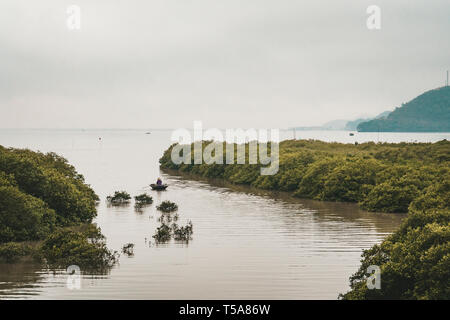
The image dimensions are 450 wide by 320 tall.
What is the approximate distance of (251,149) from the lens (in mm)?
88188

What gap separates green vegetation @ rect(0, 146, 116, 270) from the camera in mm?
26859

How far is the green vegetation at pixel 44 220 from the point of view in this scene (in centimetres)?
2686

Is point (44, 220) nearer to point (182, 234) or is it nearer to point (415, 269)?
point (182, 234)

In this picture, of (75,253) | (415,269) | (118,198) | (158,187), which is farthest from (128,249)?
(158,187)

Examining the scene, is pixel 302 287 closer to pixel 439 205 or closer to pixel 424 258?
pixel 424 258

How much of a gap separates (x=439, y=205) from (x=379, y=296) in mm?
17506

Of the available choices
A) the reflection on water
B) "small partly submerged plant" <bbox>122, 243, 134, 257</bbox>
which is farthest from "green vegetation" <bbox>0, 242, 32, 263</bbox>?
"small partly submerged plant" <bbox>122, 243, 134, 257</bbox>

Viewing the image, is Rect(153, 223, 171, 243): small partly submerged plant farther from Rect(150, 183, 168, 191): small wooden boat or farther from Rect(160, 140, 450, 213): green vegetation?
Rect(150, 183, 168, 191): small wooden boat

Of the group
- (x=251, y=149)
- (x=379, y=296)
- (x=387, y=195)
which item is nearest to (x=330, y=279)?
(x=379, y=296)

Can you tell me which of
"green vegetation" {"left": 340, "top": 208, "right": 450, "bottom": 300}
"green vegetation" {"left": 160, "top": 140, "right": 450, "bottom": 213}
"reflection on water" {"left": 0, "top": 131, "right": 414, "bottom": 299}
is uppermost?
"green vegetation" {"left": 160, "top": 140, "right": 450, "bottom": 213}

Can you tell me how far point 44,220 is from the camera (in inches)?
1299

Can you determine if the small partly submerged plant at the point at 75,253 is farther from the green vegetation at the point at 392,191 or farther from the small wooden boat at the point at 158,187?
the small wooden boat at the point at 158,187

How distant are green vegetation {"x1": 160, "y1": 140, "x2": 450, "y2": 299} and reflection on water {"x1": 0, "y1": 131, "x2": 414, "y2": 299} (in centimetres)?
285
